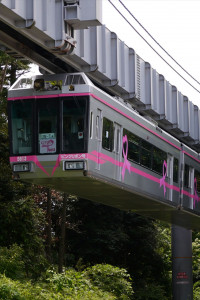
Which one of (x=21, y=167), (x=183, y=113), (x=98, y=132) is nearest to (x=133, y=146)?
(x=98, y=132)

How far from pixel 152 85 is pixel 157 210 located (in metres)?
3.87

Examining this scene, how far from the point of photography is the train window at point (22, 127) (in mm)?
14812

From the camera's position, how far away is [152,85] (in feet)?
64.8

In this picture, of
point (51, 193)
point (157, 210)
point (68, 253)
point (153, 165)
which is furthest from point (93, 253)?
point (153, 165)

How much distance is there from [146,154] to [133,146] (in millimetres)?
1173

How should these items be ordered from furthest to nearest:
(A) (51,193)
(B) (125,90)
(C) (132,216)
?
(C) (132,216), (A) (51,193), (B) (125,90)

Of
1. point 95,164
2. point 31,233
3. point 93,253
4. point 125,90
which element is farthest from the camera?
point 93,253

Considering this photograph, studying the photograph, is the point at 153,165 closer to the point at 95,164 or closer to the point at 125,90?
the point at 125,90

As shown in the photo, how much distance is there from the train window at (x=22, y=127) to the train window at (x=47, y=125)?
233 mm

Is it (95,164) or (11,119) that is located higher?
(11,119)

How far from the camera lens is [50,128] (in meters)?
14.7

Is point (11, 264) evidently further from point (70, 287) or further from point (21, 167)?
point (21, 167)

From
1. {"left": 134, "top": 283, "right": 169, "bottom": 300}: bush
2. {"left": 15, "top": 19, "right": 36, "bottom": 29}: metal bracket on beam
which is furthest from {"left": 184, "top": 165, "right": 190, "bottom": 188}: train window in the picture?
{"left": 134, "top": 283, "right": 169, "bottom": 300}: bush

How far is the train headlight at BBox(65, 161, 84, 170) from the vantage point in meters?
13.9
